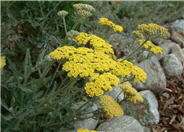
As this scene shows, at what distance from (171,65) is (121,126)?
8.09ft

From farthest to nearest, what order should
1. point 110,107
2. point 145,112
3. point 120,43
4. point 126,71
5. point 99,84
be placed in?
point 120,43, point 145,112, point 110,107, point 126,71, point 99,84

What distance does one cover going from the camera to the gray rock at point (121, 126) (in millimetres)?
3037

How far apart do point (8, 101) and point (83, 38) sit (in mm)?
1200

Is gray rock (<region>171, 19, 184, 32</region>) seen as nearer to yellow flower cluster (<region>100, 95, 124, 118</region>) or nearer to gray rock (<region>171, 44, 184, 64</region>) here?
gray rock (<region>171, 44, 184, 64</region>)

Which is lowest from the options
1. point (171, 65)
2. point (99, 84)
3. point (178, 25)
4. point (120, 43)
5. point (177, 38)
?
point (171, 65)

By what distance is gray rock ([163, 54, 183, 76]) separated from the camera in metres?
4.90

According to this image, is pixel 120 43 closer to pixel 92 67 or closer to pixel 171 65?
pixel 171 65

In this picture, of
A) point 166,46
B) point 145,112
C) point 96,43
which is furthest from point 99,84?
point 166,46

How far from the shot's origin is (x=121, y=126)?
308 cm

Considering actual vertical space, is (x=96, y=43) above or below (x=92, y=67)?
above

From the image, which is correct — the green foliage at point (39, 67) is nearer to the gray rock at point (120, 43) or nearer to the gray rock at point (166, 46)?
the gray rock at point (120, 43)

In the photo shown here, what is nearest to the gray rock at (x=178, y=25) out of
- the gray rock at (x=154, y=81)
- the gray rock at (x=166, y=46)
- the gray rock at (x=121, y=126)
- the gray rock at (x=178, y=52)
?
the gray rock at (x=166, y=46)

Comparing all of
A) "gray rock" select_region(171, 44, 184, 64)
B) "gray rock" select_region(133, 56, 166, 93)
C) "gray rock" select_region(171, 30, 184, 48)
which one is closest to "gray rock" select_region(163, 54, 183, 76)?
"gray rock" select_region(171, 44, 184, 64)

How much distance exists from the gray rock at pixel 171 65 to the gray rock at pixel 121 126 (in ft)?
7.20
